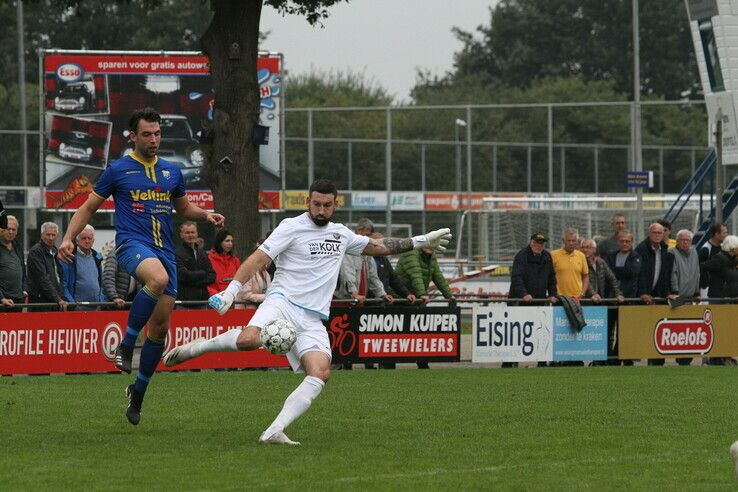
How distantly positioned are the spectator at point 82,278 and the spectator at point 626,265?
7605 mm

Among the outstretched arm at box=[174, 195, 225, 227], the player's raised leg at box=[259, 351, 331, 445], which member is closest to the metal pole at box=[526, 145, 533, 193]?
the outstretched arm at box=[174, 195, 225, 227]

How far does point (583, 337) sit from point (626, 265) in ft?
4.81

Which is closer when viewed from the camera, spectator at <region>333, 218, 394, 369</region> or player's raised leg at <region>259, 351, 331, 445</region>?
player's raised leg at <region>259, 351, 331, 445</region>

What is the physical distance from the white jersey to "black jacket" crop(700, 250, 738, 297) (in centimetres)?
1317

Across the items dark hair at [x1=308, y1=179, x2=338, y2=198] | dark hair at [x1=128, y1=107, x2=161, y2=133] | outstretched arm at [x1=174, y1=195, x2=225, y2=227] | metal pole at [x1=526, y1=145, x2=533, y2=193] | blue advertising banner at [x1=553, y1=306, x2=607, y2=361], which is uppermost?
metal pole at [x1=526, y1=145, x2=533, y2=193]

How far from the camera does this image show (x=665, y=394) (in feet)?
50.0

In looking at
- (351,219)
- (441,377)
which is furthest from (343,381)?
(351,219)

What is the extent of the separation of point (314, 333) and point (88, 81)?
68.0 feet

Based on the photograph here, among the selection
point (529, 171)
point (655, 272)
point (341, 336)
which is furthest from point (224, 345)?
point (529, 171)

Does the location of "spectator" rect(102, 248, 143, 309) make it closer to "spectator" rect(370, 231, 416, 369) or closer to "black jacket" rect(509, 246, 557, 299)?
"spectator" rect(370, 231, 416, 369)

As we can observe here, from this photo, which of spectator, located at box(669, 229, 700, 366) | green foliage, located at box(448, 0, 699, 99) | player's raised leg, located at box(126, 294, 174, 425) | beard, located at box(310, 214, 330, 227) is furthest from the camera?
green foliage, located at box(448, 0, 699, 99)

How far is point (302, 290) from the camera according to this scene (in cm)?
1031

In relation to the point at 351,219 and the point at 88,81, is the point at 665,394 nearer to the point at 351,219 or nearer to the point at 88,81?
the point at 88,81

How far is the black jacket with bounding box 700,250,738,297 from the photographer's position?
2250 centimetres
